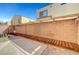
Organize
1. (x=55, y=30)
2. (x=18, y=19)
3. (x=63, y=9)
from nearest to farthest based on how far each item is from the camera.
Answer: (x=18, y=19) → (x=55, y=30) → (x=63, y=9)

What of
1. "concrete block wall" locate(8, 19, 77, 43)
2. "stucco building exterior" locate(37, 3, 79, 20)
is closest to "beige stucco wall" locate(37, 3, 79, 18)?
"stucco building exterior" locate(37, 3, 79, 20)

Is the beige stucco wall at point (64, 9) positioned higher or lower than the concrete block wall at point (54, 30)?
higher

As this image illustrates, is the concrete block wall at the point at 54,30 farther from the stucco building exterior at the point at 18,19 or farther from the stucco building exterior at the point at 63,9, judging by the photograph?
the stucco building exterior at the point at 63,9

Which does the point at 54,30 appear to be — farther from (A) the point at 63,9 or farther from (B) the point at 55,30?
(A) the point at 63,9

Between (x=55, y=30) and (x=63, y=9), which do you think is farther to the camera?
(x=63, y=9)

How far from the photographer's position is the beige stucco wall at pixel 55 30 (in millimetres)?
3236

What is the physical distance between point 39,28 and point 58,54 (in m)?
1.92

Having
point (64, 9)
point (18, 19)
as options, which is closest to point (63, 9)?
point (64, 9)

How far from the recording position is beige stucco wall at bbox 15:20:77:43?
10.6 ft

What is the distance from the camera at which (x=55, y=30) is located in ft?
12.3

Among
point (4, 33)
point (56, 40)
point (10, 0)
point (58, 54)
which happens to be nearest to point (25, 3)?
point (10, 0)

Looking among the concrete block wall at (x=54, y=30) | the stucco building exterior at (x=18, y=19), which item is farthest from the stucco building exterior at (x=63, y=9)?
the stucco building exterior at (x=18, y=19)

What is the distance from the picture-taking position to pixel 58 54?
2.41 meters

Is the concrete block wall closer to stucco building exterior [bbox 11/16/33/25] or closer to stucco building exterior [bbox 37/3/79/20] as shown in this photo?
stucco building exterior [bbox 11/16/33/25]
